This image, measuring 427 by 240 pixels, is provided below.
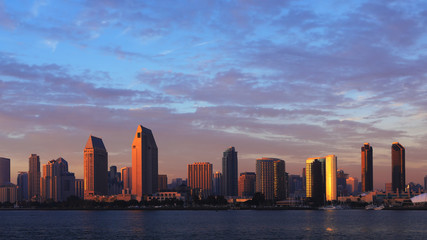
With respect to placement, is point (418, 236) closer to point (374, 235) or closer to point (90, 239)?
point (374, 235)

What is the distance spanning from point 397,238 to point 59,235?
79569mm

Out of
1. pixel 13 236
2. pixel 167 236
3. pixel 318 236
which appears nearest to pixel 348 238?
pixel 318 236

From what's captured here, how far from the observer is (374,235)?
129 metres

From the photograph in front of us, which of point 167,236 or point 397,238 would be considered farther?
point 167,236

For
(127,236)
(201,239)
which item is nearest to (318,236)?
(201,239)

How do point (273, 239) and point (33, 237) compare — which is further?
point (33, 237)

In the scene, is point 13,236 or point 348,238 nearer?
point 348,238

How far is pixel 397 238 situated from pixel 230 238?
37.0 metres

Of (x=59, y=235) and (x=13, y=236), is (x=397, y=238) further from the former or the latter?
(x=13, y=236)

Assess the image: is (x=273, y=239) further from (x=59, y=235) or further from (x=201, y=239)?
(x=59, y=235)

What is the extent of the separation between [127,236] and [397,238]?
2419 inches

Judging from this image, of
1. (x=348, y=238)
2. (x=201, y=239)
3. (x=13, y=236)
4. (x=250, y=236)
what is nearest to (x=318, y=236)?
(x=348, y=238)

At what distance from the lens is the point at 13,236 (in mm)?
133125

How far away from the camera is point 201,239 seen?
120312mm
